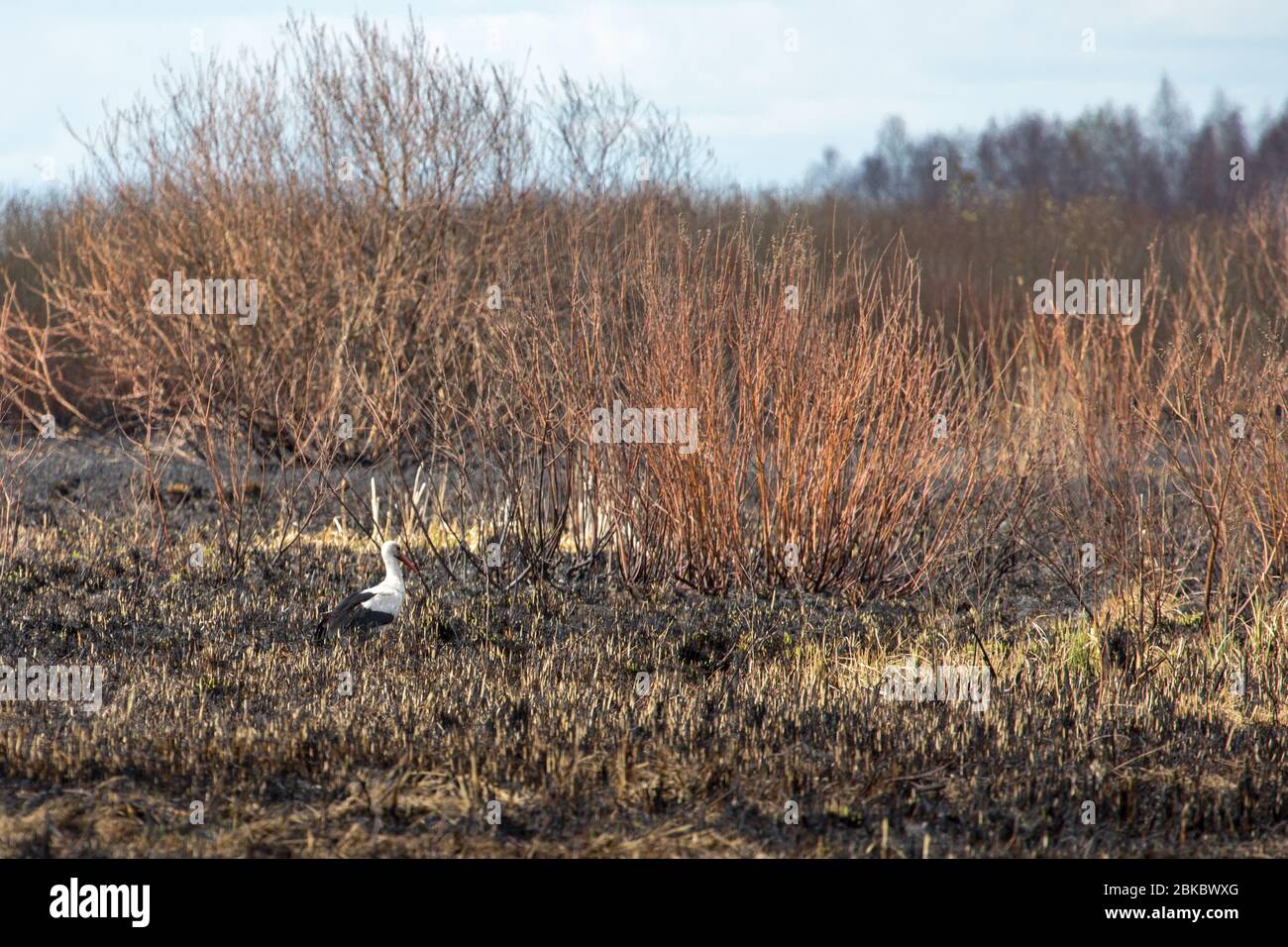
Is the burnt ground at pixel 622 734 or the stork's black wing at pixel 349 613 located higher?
the stork's black wing at pixel 349 613

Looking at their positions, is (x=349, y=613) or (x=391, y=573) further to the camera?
(x=391, y=573)

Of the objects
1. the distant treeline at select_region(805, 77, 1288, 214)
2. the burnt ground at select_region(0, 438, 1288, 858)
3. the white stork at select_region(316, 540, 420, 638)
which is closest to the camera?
the burnt ground at select_region(0, 438, 1288, 858)

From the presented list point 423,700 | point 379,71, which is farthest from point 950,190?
point 423,700

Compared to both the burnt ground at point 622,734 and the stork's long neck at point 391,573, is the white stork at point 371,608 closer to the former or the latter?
the stork's long neck at point 391,573

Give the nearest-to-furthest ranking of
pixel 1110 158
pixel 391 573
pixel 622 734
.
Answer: pixel 622 734 → pixel 391 573 → pixel 1110 158

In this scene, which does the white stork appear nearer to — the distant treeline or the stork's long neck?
the stork's long neck

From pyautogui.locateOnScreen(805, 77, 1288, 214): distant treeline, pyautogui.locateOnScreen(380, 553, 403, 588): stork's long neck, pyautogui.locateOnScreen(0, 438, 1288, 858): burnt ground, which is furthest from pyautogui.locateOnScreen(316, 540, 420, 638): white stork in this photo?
pyautogui.locateOnScreen(805, 77, 1288, 214): distant treeline

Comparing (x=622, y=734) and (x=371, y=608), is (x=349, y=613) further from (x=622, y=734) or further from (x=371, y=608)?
(x=622, y=734)

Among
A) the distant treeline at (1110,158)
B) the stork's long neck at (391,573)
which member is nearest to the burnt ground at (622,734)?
the stork's long neck at (391,573)

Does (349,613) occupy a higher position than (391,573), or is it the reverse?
(391,573)

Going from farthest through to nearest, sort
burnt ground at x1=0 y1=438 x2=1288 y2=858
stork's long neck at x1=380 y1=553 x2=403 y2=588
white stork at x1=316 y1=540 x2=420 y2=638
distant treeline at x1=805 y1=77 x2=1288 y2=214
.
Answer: distant treeline at x1=805 y1=77 x2=1288 y2=214 → stork's long neck at x1=380 y1=553 x2=403 y2=588 → white stork at x1=316 y1=540 x2=420 y2=638 → burnt ground at x1=0 y1=438 x2=1288 y2=858

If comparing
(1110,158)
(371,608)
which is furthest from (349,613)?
(1110,158)

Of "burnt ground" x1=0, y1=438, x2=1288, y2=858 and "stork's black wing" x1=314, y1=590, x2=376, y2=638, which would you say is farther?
"stork's black wing" x1=314, y1=590, x2=376, y2=638

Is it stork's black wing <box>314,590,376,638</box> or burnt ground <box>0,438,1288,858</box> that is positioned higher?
stork's black wing <box>314,590,376,638</box>
